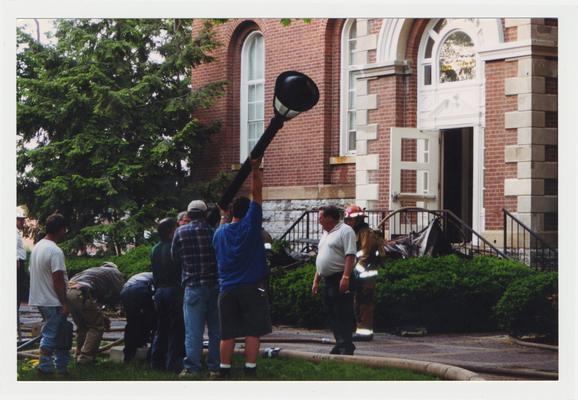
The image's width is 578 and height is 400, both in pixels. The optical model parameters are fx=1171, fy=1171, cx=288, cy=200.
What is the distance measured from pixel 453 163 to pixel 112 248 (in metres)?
7.29

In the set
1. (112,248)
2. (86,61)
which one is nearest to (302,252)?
(112,248)

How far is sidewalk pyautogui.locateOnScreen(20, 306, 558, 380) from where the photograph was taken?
40.1 ft

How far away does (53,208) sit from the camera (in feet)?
78.1

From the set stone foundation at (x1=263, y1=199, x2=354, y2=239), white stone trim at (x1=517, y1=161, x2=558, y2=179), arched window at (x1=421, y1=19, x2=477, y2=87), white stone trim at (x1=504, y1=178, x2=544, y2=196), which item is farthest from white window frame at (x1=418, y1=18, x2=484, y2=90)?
stone foundation at (x1=263, y1=199, x2=354, y2=239)

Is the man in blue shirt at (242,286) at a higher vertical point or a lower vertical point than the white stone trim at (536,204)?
lower

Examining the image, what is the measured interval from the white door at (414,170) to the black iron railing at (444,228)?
0.02 meters

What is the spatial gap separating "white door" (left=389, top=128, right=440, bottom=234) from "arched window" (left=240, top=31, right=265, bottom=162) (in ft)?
15.0

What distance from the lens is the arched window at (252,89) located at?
955 inches

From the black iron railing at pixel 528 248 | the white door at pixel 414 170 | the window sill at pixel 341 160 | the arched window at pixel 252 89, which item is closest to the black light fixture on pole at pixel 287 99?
the black iron railing at pixel 528 248

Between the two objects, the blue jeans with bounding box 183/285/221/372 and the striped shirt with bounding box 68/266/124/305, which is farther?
the striped shirt with bounding box 68/266/124/305

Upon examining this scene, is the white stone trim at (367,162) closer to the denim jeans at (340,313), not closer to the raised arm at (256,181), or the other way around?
the denim jeans at (340,313)

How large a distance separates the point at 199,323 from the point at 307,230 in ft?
29.7

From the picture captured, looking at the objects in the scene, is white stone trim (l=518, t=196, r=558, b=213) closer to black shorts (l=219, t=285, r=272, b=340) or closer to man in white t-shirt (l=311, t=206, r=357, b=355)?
man in white t-shirt (l=311, t=206, r=357, b=355)
